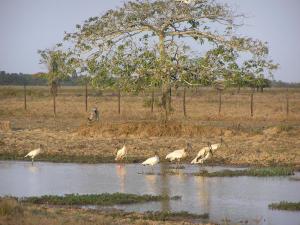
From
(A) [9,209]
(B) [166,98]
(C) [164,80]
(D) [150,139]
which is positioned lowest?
(D) [150,139]

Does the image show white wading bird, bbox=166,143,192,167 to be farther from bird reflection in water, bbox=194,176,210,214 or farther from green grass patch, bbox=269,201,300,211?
green grass patch, bbox=269,201,300,211

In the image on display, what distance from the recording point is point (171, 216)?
15.8 m

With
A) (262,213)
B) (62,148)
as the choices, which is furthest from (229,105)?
(262,213)

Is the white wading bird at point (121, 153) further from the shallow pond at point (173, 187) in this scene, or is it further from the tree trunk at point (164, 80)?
Result: the tree trunk at point (164, 80)

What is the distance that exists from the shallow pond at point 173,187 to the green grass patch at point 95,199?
40 cm

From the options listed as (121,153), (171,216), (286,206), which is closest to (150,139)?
(121,153)

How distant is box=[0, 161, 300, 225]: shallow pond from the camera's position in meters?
16.7

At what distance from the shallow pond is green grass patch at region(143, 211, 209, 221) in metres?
0.36

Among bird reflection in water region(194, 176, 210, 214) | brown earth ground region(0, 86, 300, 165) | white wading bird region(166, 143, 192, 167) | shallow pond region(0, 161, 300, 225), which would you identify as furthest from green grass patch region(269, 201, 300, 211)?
brown earth ground region(0, 86, 300, 165)

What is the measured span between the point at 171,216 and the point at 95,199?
8.49ft

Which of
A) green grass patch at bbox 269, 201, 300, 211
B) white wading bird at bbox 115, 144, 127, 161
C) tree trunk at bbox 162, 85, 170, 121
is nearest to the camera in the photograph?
green grass patch at bbox 269, 201, 300, 211

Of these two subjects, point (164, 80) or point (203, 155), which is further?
point (164, 80)

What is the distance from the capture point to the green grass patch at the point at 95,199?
57.8ft

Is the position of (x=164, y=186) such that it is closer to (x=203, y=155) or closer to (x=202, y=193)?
(x=202, y=193)
